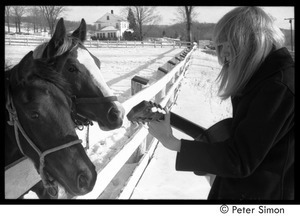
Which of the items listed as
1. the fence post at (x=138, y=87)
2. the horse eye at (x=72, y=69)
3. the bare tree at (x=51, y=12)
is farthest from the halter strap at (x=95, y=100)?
the fence post at (x=138, y=87)

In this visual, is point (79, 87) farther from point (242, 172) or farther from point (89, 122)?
point (242, 172)

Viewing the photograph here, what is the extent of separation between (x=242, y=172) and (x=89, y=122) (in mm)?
996

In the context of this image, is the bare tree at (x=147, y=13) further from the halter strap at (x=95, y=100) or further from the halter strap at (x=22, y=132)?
the halter strap at (x=22, y=132)

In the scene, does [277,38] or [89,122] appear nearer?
[277,38]

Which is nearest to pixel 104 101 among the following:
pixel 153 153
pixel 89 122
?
pixel 89 122

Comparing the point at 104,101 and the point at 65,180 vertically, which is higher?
the point at 104,101

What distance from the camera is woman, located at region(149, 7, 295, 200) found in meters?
1.22

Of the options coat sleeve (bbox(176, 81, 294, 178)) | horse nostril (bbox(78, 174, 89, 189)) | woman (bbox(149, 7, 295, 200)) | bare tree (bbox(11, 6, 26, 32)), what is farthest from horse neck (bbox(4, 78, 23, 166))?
coat sleeve (bbox(176, 81, 294, 178))

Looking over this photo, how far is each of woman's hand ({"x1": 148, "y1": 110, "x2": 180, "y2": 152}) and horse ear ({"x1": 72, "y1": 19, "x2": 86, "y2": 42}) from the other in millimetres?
798

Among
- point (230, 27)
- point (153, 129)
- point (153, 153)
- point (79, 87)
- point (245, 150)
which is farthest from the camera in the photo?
point (153, 153)

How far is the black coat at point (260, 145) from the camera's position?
121cm

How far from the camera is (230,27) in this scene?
4.47 feet

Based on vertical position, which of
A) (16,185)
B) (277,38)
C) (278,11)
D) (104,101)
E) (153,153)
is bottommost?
(153,153)

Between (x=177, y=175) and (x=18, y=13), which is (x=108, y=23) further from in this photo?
(x=177, y=175)
